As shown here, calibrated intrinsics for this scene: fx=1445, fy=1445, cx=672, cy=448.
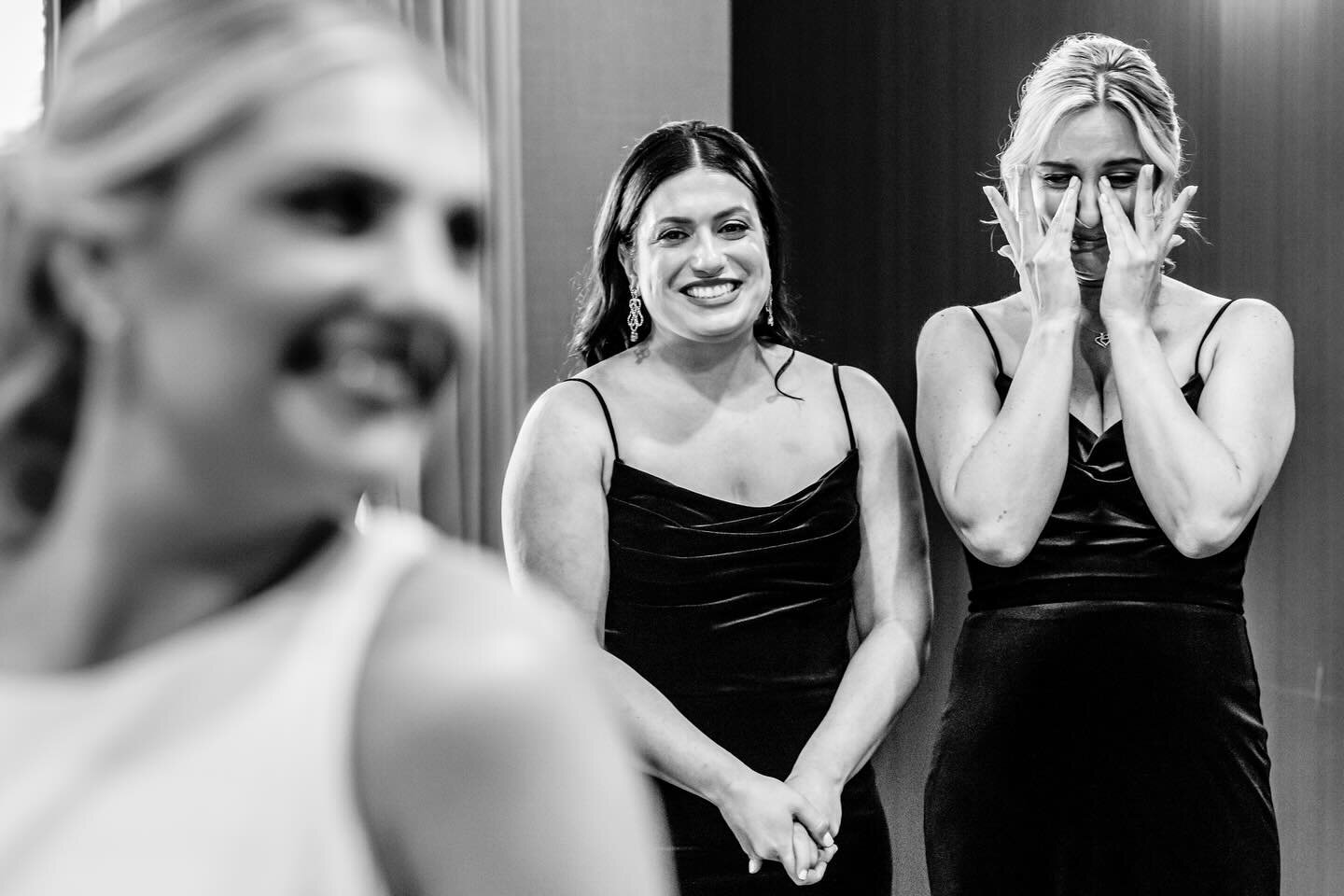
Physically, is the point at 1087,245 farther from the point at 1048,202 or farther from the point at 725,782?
the point at 725,782

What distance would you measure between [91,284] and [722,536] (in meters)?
1.59

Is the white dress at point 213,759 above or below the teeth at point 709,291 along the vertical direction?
below

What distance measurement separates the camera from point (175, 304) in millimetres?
474

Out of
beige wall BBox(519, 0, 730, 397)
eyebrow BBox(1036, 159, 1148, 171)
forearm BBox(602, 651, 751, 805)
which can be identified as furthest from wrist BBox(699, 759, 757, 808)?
beige wall BBox(519, 0, 730, 397)

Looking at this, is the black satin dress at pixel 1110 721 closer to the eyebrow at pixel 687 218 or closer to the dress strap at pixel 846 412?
the dress strap at pixel 846 412

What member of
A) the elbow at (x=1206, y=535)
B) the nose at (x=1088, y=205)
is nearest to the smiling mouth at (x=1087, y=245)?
the nose at (x=1088, y=205)

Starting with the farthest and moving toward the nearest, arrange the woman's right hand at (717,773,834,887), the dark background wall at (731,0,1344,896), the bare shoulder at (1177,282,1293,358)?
the dark background wall at (731,0,1344,896) < the bare shoulder at (1177,282,1293,358) < the woman's right hand at (717,773,834,887)

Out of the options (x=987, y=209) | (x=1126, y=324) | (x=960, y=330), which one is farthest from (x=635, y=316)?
(x=987, y=209)

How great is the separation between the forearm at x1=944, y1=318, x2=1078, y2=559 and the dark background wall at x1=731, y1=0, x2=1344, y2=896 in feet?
2.90

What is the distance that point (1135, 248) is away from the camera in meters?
2.10

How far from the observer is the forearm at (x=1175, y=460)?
1928 mm

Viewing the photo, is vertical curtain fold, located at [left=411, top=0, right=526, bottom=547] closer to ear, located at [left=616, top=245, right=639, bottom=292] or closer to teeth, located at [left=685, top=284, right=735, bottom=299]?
ear, located at [left=616, top=245, right=639, bottom=292]

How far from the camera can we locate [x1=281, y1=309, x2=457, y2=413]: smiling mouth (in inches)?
18.0

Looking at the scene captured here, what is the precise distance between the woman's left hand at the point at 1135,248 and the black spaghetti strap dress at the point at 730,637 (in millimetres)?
519
